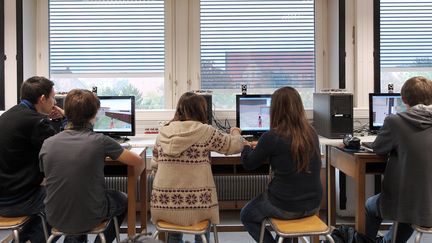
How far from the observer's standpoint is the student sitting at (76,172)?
1.80 meters

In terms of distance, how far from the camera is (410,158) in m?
1.98

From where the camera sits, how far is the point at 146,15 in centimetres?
387

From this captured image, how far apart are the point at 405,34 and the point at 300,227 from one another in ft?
9.20

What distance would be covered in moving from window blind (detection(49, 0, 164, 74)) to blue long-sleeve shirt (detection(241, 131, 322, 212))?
86.1 inches

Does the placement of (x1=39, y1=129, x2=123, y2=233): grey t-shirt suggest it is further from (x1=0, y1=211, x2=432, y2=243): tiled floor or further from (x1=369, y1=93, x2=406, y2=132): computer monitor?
(x1=369, y1=93, x2=406, y2=132): computer monitor

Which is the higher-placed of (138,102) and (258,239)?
(138,102)

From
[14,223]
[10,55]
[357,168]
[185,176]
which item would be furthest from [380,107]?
[10,55]

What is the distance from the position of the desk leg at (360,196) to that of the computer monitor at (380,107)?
1324mm

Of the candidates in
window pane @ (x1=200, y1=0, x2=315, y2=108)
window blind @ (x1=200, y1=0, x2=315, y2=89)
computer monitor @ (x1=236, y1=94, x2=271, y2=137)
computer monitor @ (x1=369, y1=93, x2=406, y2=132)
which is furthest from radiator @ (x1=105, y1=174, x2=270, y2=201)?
computer monitor @ (x1=369, y1=93, x2=406, y2=132)

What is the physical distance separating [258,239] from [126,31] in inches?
101

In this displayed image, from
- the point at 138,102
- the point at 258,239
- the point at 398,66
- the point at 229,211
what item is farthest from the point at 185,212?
the point at 398,66

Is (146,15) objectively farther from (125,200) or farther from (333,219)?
(333,219)

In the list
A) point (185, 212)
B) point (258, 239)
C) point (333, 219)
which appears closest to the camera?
point (185, 212)

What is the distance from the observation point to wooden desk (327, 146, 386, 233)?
2.21 metres
